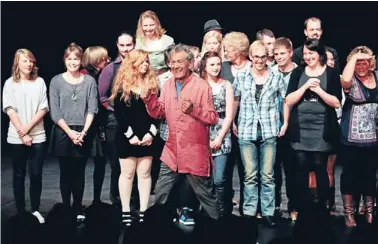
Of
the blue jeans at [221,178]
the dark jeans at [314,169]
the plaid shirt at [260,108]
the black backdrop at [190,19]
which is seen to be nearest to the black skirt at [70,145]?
the blue jeans at [221,178]

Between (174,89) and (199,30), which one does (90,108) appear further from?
(199,30)

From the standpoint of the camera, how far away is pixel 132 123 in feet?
18.3

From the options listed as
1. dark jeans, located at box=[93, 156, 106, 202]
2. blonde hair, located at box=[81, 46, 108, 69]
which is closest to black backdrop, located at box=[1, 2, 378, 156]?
blonde hair, located at box=[81, 46, 108, 69]

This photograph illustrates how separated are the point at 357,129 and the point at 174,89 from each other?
54.0 inches

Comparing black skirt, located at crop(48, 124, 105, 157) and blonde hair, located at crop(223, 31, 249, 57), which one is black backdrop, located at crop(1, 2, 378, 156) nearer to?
blonde hair, located at crop(223, 31, 249, 57)

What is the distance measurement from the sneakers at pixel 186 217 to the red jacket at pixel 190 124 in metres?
0.38

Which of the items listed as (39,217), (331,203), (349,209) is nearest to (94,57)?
(39,217)

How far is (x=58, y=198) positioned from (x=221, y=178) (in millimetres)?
1666

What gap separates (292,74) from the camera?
564 centimetres

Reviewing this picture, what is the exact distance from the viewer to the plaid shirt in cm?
558

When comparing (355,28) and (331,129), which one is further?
(355,28)

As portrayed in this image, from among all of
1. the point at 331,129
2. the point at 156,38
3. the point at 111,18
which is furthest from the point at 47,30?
the point at 331,129

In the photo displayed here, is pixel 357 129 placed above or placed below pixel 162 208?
above

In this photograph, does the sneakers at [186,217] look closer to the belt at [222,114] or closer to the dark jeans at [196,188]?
the dark jeans at [196,188]
